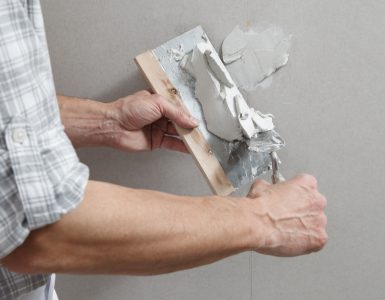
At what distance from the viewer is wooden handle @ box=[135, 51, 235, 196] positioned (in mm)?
970

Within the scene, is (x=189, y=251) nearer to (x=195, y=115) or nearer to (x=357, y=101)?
(x=195, y=115)

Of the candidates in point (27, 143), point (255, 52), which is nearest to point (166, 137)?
point (255, 52)

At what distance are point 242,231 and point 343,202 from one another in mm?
439

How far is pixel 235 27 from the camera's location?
3.18 feet

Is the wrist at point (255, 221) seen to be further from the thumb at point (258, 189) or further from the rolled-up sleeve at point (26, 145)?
the rolled-up sleeve at point (26, 145)

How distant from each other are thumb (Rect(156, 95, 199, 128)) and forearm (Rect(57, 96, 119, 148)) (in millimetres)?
116

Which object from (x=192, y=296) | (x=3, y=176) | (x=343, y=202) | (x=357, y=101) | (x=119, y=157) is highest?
(x=3, y=176)

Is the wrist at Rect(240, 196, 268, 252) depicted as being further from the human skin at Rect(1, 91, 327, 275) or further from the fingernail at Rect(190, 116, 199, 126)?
the fingernail at Rect(190, 116, 199, 126)

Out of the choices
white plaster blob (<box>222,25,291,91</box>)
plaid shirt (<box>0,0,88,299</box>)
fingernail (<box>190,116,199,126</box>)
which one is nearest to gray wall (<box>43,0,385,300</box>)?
white plaster blob (<box>222,25,291,91</box>)

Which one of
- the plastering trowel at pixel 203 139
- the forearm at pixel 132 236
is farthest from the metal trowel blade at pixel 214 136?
the forearm at pixel 132 236

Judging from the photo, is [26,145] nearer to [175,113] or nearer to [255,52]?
[175,113]

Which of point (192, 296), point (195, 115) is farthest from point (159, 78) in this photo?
point (192, 296)

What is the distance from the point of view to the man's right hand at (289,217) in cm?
80

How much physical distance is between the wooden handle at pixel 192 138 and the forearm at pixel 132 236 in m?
0.22
